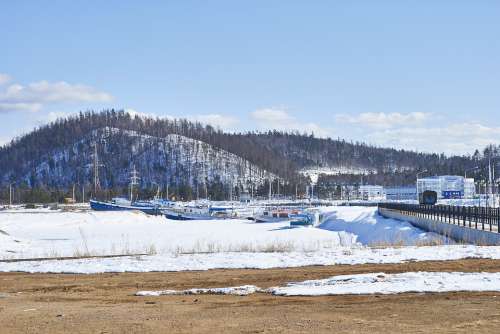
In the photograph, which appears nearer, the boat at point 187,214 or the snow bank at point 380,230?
the snow bank at point 380,230

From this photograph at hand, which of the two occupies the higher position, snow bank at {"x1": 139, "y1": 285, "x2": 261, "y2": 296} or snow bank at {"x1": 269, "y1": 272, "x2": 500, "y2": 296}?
snow bank at {"x1": 269, "y1": 272, "x2": 500, "y2": 296}

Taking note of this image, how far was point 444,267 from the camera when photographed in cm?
1989

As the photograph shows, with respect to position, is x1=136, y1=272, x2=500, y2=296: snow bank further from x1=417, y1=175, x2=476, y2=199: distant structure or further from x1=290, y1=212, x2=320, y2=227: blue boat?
x1=417, y1=175, x2=476, y2=199: distant structure

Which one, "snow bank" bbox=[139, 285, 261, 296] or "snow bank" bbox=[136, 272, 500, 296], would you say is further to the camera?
"snow bank" bbox=[139, 285, 261, 296]

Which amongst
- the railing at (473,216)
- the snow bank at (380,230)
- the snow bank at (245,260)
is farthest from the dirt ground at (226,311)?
the railing at (473,216)

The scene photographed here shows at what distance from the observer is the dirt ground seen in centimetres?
1154

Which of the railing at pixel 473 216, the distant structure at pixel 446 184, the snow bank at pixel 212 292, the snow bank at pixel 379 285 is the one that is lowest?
the snow bank at pixel 212 292

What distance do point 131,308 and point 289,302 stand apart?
317 cm

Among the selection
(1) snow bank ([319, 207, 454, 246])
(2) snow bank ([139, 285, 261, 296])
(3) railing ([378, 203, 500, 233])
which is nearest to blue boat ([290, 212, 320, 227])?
(1) snow bank ([319, 207, 454, 246])

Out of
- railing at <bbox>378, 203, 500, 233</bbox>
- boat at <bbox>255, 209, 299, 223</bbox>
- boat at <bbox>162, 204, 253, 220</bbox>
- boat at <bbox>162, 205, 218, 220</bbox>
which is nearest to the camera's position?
railing at <bbox>378, 203, 500, 233</bbox>

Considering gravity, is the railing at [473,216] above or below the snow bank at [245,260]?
above

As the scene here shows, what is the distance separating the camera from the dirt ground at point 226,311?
11.5 meters

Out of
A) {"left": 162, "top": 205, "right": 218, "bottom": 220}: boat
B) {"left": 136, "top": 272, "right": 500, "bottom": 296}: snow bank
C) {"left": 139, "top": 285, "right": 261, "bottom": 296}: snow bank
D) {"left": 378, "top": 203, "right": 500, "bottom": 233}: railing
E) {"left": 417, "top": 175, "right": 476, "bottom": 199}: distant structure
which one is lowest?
{"left": 162, "top": 205, "right": 218, "bottom": 220}: boat

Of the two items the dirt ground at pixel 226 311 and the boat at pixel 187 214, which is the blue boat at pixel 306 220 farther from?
the dirt ground at pixel 226 311
